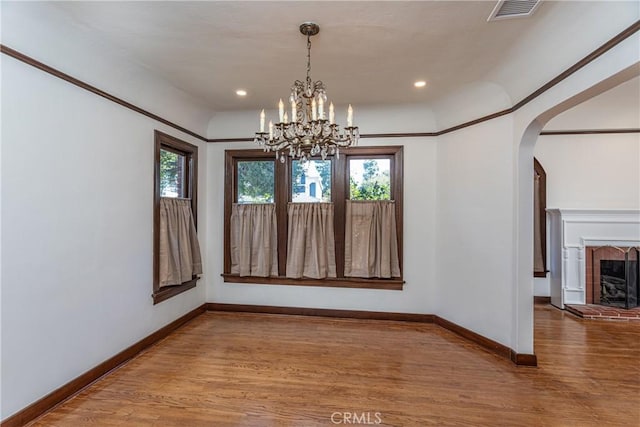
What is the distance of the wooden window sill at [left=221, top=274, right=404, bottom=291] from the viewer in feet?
13.0

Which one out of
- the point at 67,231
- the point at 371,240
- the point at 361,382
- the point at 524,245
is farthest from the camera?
the point at 371,240

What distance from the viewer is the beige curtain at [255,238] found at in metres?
4.15

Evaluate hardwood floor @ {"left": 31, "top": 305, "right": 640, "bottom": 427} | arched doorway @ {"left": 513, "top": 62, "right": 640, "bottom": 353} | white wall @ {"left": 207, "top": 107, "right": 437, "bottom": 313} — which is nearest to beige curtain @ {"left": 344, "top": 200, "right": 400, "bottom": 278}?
white wall @ {"left": 207, "top": 107, "right": 437, "bottom": 313}

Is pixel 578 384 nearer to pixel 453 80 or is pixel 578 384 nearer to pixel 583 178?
pixel 453 80

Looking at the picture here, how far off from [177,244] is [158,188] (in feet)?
2.37

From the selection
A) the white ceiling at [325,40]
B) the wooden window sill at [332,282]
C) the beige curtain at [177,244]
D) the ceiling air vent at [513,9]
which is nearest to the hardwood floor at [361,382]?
the wooden window sill at [332,282]

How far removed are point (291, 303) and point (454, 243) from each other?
7.78ft

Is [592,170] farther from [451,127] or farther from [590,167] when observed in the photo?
[451,127]

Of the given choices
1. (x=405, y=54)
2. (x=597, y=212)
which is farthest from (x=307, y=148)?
(x=597, y=212)

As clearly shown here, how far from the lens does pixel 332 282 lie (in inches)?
160

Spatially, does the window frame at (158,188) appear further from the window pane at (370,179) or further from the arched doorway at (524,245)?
the arched doorway at (524,245)

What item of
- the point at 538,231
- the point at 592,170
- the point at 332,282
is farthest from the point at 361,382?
the point at 592,170

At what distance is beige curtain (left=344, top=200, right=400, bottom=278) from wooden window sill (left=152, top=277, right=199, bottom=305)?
213 cm

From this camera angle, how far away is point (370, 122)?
13.0 feet
